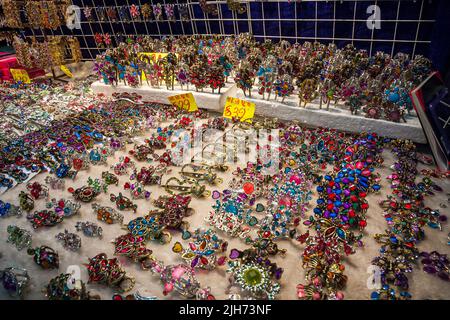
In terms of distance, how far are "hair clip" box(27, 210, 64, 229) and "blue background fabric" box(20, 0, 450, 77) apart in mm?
4560

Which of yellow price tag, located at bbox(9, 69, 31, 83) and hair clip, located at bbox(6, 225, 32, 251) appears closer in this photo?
hair clip, located at bbox(6, 225, 32, 251)

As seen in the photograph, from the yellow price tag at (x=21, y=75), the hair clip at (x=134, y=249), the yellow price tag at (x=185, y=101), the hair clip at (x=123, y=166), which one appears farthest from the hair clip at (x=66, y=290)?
the yellow price tag at (x=21, y=75)

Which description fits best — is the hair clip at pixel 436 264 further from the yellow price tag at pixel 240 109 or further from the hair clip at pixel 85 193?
the hair clip at pixel 85 193

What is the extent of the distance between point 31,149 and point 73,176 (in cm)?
109

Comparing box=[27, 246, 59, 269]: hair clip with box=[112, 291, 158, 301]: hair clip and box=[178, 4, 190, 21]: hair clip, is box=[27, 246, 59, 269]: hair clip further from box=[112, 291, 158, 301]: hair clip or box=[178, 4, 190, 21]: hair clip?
box=[178, 4, 190, 21]: hair clip

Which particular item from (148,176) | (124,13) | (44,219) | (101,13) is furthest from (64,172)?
(101,13)

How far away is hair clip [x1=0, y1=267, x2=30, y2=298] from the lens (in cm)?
252

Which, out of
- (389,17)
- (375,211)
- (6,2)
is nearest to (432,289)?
(375,211)

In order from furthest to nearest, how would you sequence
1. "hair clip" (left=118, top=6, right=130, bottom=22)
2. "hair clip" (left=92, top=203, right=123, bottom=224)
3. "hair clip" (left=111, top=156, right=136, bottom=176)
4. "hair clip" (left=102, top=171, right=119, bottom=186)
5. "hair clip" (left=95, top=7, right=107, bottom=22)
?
"hair clip" (left=95, top=7, right=107, bottom=22) < "hair clip" (left=118, top=6, right=130, bottom=22) < "hair clip" (left=111, top=156, right=136, bottom=176) < "hair clip" (left=102, top=171, right=119, bottom=186) < "hair clip" (left=92, top=203, right=123, bottom=224)

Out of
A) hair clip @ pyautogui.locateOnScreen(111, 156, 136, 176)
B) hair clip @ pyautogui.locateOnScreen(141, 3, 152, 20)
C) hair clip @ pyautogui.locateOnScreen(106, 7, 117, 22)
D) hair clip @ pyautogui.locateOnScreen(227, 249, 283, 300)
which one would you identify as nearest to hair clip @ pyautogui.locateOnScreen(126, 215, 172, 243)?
hair clip @ pyautogui.locateOnScreen(227, 249, 283, 300)

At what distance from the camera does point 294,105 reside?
427cm

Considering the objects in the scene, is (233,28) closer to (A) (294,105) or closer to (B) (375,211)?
(A) (294,105)

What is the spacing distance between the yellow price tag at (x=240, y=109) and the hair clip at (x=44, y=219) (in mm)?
2388

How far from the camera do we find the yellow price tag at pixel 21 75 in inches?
263
